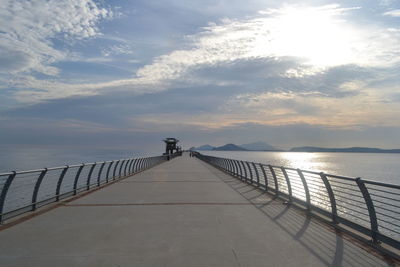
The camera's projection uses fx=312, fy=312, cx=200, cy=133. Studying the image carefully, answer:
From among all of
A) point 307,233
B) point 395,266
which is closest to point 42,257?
point 307,233

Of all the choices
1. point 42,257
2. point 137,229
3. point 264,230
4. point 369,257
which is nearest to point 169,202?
point 137,229

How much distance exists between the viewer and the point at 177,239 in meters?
5.89

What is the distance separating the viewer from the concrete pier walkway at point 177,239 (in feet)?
15.8

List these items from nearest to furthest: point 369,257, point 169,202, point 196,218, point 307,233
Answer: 1. point 369,257
2. point 307,233
3. point 196,218
4. point 169,202

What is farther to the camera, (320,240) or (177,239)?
(320,240)

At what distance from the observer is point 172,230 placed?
657cm

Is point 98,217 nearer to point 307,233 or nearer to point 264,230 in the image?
point 264,230

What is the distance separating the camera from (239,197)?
11773mm

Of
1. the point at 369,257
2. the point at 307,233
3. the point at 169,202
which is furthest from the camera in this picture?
the point at 169,202

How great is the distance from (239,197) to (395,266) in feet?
23.9

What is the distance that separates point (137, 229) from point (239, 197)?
19.2 ft

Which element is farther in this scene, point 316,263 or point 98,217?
point 98,217

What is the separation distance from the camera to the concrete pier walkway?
4.80 metres

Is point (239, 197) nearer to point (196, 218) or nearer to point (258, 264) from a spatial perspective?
point (196, 218)
